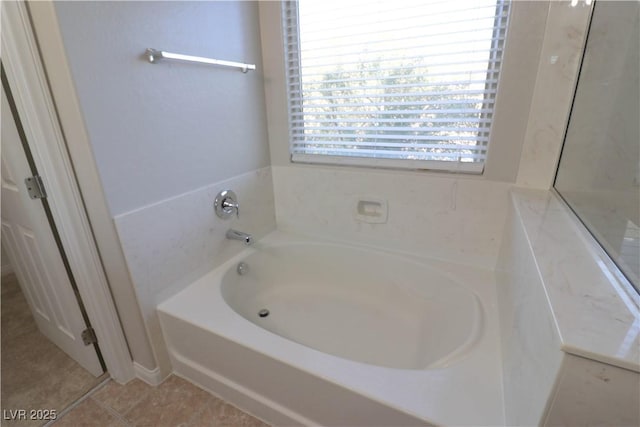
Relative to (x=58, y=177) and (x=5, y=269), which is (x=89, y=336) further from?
(x=5, y=269)

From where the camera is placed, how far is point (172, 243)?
1.39 metres

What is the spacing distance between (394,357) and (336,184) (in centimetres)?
97

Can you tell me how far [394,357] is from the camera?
146 centimetres

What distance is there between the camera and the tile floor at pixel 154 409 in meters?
1.25

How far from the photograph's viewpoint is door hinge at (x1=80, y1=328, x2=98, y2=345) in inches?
54.8

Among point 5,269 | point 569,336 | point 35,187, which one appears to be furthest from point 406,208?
point 5,269

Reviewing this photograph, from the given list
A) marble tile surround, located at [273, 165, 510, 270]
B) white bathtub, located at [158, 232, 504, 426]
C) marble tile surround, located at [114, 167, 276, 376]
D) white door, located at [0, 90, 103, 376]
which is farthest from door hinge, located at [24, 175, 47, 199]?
marble tile surround, located at [273, 165, 510, 270]

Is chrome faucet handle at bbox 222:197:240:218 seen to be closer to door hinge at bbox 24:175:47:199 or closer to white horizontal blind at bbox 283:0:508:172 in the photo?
white horizontal blind at bbox 283:0:508:172

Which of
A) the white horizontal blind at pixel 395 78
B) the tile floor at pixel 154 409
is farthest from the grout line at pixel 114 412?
the white horizontal blind at pixel 395 78

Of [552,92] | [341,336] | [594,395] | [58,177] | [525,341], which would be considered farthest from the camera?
[341,336]

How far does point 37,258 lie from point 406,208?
1790 millimetres

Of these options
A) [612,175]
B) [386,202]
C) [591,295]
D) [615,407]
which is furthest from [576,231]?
[386,202]

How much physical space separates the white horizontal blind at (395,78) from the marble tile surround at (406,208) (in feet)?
0.30

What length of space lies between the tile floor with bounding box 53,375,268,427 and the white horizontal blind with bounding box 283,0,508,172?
1355 millimetres
